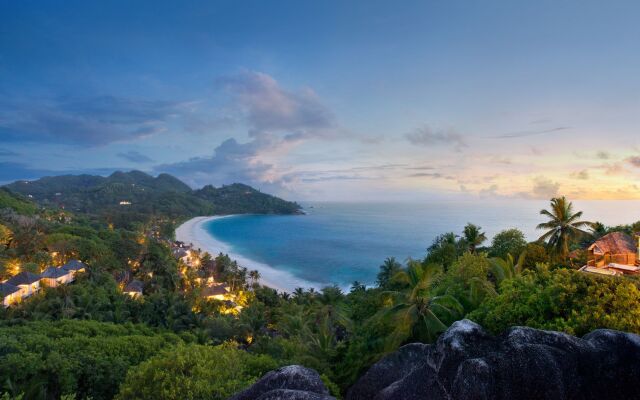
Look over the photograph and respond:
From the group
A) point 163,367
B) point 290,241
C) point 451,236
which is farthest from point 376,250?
point 163,367

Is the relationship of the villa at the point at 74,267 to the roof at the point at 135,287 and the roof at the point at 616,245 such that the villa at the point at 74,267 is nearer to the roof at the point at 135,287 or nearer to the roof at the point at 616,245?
the roof at the point at 135,287

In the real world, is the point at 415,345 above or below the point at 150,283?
above

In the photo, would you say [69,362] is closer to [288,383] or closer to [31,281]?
[288,383]

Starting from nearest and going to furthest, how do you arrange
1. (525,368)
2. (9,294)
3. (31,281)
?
1. (525,368)
2. (9,294)
3. (31,281)

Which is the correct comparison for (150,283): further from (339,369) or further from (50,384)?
(339,369)

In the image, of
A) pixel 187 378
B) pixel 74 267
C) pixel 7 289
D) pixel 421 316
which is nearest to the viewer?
pixel 187 378

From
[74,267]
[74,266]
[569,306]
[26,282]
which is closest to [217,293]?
[74,267]

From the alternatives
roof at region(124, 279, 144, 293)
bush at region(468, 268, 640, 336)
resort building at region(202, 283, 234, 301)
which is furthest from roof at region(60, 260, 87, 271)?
bush at region(468, 268, 640, 336)
